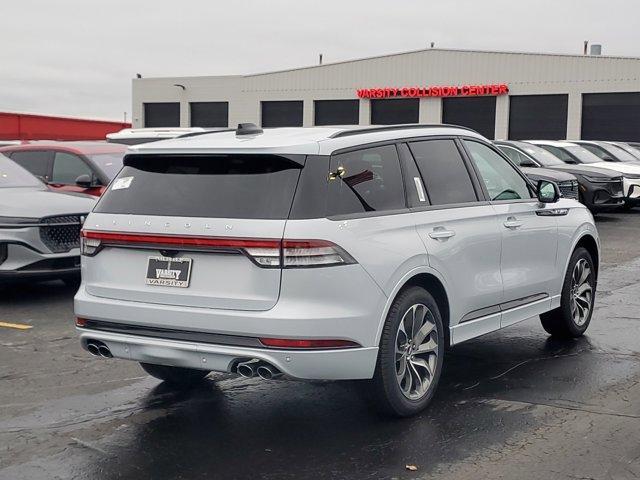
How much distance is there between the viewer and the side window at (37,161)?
13.2 m

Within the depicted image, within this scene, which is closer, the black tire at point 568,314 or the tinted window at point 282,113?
the black tire at point 568,314

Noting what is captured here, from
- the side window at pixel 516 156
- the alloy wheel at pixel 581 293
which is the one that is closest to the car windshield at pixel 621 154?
the side window at pixel 516 156

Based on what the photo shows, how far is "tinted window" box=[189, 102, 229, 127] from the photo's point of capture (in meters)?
52.1

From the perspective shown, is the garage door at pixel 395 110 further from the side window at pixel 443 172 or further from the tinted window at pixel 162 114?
the side window at pixel 443 172

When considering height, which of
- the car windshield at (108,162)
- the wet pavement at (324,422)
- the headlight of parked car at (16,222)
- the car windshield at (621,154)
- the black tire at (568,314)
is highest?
the car windshield at (108,162)

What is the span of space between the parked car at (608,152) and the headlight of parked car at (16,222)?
17.5 meters

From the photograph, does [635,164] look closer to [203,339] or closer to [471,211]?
Answer: [471,211]

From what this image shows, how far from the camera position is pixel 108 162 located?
12797 millimetres

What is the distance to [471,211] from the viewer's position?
6.36 m

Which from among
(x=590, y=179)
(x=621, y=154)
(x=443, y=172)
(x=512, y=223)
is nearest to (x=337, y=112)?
(x=621, y=154)

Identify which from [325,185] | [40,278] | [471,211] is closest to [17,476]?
[325,185]

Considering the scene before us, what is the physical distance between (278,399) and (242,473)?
138 centimetres

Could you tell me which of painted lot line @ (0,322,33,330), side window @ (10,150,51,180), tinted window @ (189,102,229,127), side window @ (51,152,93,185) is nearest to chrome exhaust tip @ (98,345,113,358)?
painted lot line @ (0,322,33,330)

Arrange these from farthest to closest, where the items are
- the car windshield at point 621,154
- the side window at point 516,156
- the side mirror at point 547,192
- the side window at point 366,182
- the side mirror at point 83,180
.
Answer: the car windshield at point 621,154
the side window at point 516,156
the side mirror at point 83,180
the side mirror at point 547,192
the side window at point 366,182
